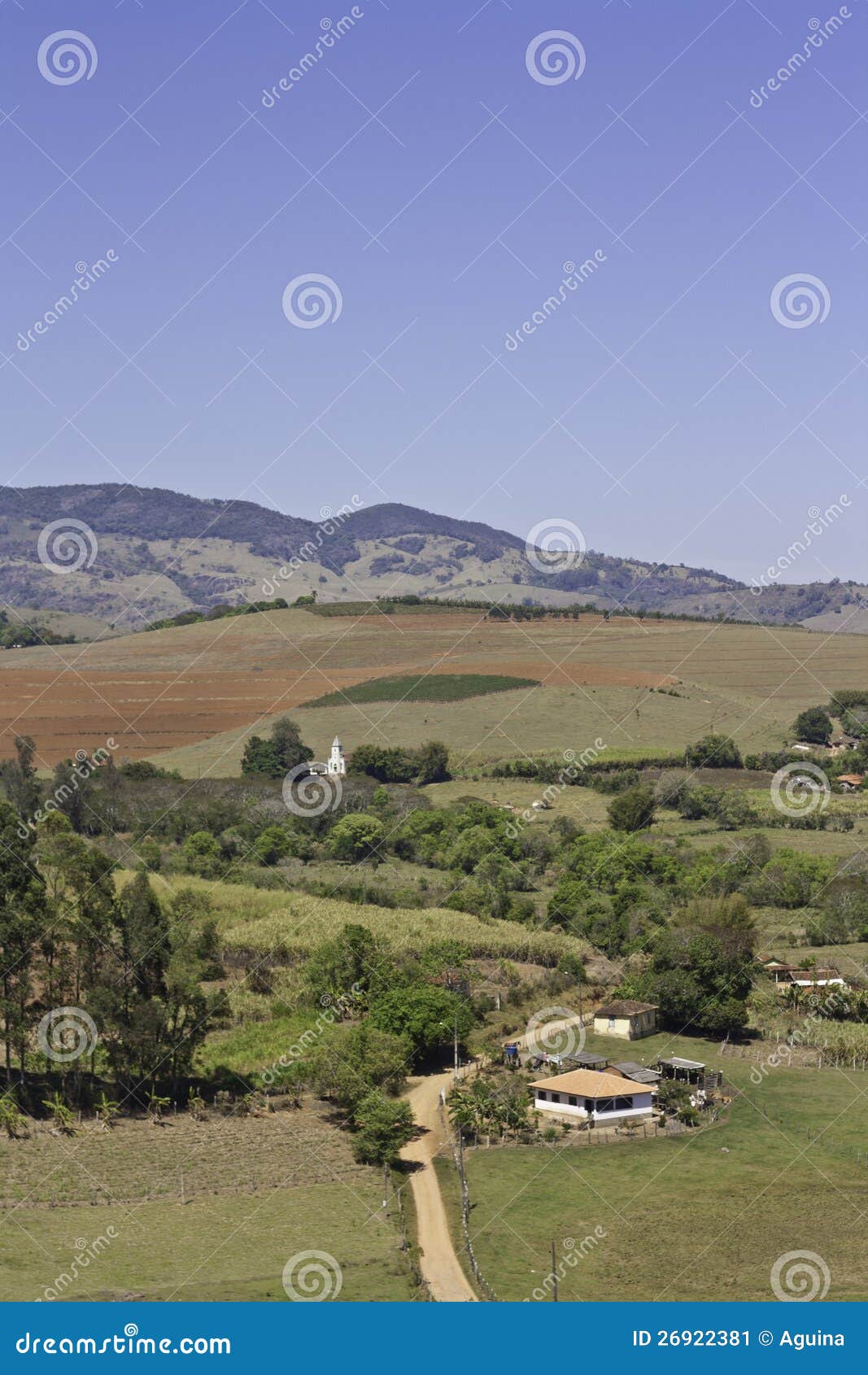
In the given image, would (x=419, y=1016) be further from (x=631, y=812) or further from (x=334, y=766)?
(x=334, y=766)

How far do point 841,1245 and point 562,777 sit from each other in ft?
221

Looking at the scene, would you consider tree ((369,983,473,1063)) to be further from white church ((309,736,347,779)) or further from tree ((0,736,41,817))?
white church ((309,736,347,779))

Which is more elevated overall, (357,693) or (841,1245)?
(357,693)

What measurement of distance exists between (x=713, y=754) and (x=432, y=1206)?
7827cm

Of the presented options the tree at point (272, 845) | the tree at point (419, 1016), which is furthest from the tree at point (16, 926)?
the tree at point (272, 845)

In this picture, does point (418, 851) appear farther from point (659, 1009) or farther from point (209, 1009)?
point (209, 1009)

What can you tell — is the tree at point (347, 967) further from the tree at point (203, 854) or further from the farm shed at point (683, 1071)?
the tree at point (203, 854)

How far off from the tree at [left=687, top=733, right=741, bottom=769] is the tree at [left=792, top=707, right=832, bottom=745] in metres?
10.9

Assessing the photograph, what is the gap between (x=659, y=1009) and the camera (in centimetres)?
5203

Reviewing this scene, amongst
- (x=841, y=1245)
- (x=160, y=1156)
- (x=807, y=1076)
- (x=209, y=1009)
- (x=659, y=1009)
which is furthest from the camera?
(x=659, y=1009)

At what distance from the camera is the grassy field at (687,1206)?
3044 centimetres

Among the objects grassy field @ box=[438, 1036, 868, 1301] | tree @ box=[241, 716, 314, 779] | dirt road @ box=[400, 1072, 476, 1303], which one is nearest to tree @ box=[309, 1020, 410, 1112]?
dirt road @ box=[400, 1072, 476, 1303]

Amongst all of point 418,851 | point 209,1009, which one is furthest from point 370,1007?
point 418,851

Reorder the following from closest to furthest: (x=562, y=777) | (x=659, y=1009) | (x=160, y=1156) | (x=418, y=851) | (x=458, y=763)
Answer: (x=160, y=1156) < (x=659, y=1009) < (x=418, y=851) < (x=562, y=777) < (x=458, y=763)
